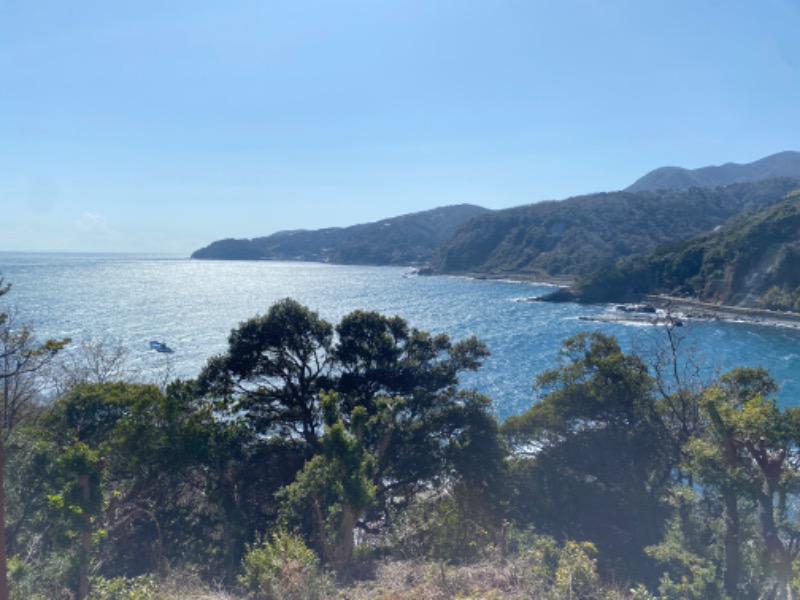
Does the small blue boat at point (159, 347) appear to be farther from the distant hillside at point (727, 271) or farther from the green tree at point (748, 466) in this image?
the distant hillside at point (727, 271)

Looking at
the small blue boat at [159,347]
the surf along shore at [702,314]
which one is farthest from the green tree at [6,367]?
the surf along shore at [702,314]

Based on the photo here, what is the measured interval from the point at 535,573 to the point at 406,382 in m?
5.39

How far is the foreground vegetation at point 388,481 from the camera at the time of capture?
261 inches

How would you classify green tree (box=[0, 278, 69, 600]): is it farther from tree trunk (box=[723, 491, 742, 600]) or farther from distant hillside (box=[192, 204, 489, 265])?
distant hillside (box=[192, 204, 489, 265])

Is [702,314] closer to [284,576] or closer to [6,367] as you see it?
[6,367]

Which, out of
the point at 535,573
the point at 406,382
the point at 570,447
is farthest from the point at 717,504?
the point at 406,382

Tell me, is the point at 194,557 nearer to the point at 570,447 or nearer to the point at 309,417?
the point at 309,417

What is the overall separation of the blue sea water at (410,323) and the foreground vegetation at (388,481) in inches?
185

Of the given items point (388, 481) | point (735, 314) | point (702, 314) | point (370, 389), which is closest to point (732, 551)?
point (388, 481)

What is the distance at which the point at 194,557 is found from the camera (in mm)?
8531

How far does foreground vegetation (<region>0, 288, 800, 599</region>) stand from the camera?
6.63 m

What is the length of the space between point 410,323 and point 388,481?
3312 cm

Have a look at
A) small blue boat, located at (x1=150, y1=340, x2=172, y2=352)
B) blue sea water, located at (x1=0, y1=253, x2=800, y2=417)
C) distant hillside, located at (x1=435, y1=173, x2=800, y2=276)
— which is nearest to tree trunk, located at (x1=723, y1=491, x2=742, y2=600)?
blue sea water, located at (x1=0, y1=253, x2=800, y2=417)

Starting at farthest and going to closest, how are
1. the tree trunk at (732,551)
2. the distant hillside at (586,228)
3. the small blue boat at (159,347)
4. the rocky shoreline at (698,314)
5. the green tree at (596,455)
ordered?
1. the distant hillside at (586,228)
2. the rocky shoreline at (698,314)
3. the small blue boat at (159,347)
4. the green tree at (596,455)
5. the tree trunk at (732,551)
